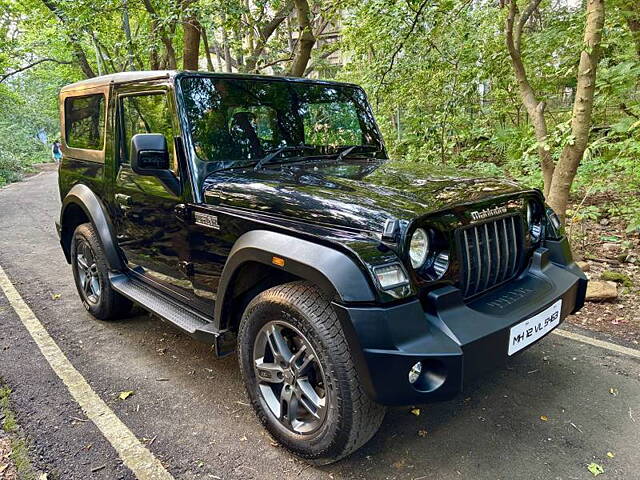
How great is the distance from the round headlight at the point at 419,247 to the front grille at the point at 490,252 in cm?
19

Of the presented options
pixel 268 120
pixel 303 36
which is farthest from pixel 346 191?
pixel 303 36

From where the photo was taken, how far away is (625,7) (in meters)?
5.49

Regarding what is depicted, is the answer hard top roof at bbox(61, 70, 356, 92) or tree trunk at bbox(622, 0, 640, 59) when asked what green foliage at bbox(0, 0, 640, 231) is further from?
hard top roof at bbox(61, 70, 356, 92)

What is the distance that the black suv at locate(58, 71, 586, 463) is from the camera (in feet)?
6.42

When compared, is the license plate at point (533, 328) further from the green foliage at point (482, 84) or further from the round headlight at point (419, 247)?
the green foliage at point (482, 84)

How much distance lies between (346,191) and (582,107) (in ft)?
10.2

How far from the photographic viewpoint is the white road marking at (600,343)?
10.8 feet

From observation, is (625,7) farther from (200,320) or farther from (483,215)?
(200,320)

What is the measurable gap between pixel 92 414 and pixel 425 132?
6.91 m

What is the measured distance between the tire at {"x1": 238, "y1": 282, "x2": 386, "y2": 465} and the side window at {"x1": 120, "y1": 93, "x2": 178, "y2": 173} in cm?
118

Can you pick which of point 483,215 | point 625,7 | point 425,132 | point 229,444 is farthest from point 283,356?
point 425,132

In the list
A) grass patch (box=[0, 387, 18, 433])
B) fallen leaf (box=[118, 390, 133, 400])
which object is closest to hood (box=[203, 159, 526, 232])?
fallen leaf (box=[118, 390, 133, 400])

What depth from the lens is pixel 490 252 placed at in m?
2.40

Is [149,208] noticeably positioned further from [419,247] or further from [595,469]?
[595,469]
